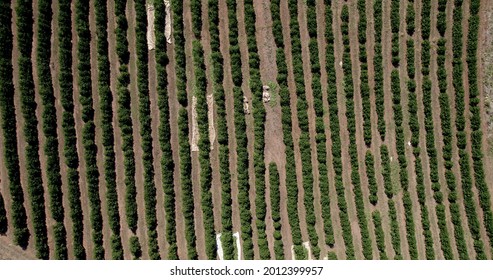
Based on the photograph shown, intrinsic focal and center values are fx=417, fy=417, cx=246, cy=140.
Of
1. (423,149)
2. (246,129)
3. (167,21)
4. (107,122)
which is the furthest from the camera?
(423,149)

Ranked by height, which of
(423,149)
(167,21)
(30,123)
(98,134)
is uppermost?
(167,21)

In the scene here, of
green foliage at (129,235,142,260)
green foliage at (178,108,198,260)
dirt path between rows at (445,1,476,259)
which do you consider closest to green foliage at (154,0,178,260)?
green foliage at (178,108,198,260)

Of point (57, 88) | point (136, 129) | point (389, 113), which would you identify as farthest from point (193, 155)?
point (389, 113)

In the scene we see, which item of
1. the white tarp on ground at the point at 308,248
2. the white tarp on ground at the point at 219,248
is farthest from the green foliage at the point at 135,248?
the white tarp on ground at the point at 308,248

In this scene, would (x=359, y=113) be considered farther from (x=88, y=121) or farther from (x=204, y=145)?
(x=88, y=121)

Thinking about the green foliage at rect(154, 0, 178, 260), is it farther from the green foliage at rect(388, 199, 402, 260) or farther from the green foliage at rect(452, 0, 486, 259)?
the green foliage at rect(452, 0, 486, 259)

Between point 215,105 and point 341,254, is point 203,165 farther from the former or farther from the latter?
point 341,254

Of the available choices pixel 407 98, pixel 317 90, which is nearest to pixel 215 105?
pixel 317 90
